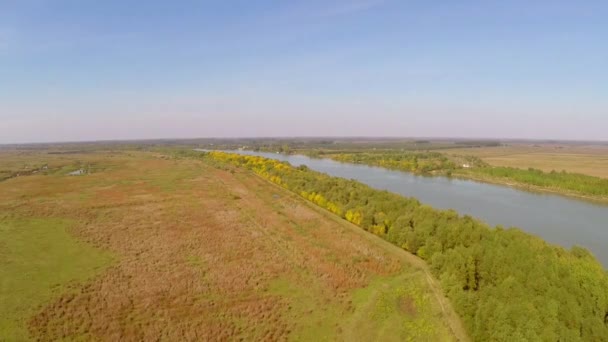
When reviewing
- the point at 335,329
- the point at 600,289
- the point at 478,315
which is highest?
the point at 600,289

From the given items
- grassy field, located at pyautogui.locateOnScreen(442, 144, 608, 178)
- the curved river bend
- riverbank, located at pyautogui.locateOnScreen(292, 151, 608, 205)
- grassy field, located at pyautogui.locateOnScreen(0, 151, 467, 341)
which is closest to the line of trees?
riverbank, located at pyautogui.locateOnScreen(292, 151, 608, 205)

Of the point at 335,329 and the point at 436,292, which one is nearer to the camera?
the point at 335,329

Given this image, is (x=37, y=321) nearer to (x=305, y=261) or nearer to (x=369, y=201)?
(x=305, y=261)

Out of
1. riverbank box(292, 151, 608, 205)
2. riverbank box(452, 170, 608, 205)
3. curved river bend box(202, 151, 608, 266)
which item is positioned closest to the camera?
curved river bend box(202, 151, 608, 266)

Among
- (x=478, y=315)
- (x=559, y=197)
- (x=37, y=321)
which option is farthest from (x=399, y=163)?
(x=37, y=321)

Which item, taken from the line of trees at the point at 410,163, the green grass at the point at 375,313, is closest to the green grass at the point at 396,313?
the green grass at the point at 375,313

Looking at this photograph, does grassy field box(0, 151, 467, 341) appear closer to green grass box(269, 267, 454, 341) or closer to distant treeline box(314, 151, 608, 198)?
green grass box(269, 267, 454, 341)

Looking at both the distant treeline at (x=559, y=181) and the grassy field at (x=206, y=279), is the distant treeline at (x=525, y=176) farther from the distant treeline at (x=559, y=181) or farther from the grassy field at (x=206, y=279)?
the grassy field at (x=206, y=279)
